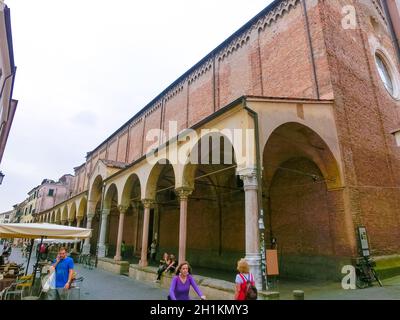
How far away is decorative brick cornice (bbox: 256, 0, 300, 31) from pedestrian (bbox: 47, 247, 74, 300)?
12863 mm

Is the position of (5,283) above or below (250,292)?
below

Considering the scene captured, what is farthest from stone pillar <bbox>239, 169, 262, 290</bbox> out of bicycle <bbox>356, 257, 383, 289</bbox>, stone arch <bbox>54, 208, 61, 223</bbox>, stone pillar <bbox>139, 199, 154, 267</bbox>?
stone arch <bbox>54, 208, 61, 223</bbox>

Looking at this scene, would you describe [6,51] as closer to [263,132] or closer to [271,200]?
[263,132]

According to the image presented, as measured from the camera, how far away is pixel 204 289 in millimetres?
7637

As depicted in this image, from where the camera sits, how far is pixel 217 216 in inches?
600

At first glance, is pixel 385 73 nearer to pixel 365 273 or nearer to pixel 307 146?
pixel 307 146

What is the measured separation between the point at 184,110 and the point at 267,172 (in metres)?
8.48

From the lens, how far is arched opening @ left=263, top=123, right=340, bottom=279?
9.52 m

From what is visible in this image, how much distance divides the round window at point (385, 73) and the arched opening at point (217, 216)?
8734 millimetres

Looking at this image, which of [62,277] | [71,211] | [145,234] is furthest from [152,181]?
[71,211]

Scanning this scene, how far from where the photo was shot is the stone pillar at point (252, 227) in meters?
6.46

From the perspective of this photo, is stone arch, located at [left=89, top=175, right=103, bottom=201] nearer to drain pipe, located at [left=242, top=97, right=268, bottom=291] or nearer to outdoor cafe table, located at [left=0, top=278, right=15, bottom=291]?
outdoor cafe table, located at [left=0, top=278, right=15, bottom=291]

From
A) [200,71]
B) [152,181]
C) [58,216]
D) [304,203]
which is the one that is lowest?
[304,203]

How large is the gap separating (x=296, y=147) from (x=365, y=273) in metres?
4.63
